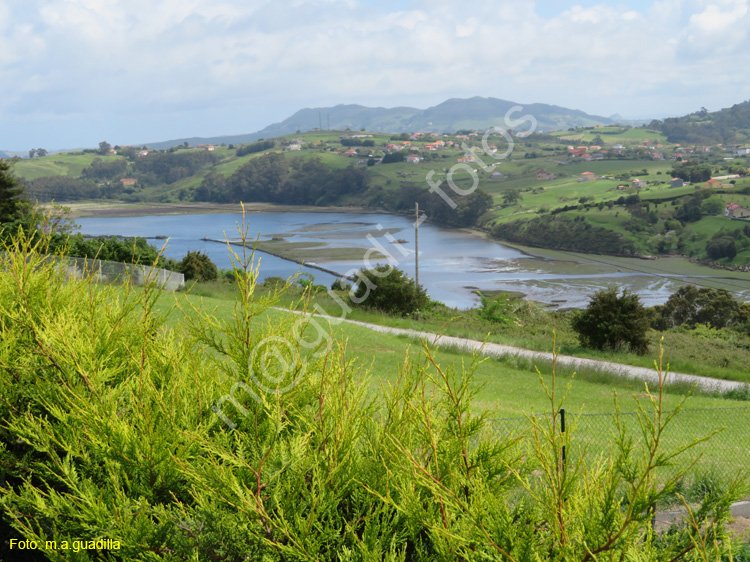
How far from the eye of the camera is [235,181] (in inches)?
4835

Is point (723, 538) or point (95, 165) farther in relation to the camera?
point (95, 165)

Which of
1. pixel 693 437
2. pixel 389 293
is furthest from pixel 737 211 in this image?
pixel 693 437

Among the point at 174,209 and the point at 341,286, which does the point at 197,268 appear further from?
the point at 174,209

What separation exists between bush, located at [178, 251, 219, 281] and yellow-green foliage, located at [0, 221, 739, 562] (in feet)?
87.3

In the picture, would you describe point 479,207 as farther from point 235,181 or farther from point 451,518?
point 451,518

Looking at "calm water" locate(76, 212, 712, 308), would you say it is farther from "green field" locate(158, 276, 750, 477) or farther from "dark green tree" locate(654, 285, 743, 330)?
"green field" locate(158, 276, 750, 477)

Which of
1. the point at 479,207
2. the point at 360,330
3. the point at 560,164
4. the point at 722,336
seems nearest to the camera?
the point at 360,330

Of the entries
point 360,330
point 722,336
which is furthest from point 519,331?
point 722,336

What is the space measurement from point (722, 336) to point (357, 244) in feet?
141

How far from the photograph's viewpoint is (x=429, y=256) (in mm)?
64062

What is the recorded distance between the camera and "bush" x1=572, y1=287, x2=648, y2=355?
62.4 feet

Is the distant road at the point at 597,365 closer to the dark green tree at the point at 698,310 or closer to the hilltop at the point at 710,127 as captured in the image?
the dark green tree at the point at 698,310

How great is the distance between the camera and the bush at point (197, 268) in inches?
1172

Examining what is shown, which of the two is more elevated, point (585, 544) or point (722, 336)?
point (585, 544)
